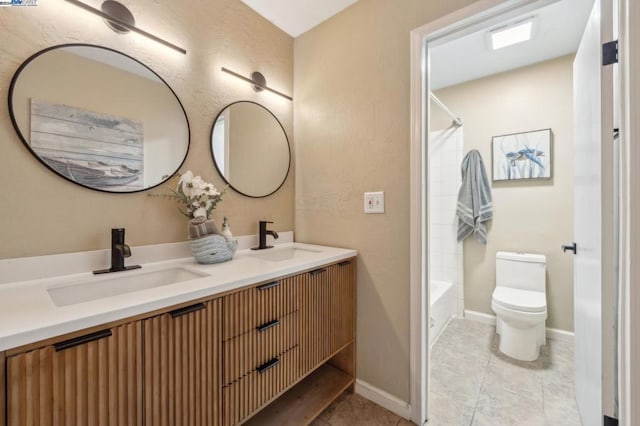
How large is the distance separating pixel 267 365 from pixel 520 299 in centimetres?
205

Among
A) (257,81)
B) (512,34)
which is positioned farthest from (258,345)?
(512,34)

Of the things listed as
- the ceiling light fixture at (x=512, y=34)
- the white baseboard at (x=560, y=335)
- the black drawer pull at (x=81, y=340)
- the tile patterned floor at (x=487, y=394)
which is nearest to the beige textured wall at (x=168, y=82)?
the black drawer pull at (x=81, y=340)

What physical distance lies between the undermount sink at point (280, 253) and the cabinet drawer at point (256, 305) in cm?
43

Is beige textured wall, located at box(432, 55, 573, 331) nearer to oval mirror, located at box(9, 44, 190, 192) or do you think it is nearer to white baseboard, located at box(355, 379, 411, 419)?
white baseboard, located at box(355, 379, 411, 419)

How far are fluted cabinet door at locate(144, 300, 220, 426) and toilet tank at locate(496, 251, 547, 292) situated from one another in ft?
8.20

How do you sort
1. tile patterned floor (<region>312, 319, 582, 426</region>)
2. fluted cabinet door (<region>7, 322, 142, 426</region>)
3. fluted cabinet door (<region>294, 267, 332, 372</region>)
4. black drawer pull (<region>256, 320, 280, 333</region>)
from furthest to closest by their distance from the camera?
tile patterned floor (<region>312, 319, 582, 426</region>) < fluted cabinet door (<region>294, 267, 332, 372</region>) < black drawer pull (<region>256, 320, 280, 333</region>) < fluted cabinet door (<region>7, 322, 142, 426</region>)

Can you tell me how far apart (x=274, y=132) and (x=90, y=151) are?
1.07 meters

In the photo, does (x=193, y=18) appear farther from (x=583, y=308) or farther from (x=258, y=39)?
(x=583, y=308)

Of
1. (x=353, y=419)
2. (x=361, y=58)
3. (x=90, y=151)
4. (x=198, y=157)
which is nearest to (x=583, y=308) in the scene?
(x=353, y=419)

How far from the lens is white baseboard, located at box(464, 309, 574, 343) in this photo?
225 cm

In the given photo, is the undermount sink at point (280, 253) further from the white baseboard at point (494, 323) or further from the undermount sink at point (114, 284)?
the white baseboard at point (494, 323)

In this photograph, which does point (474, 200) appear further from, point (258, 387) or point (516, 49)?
point (258, 387)

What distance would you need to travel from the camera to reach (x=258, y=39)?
1799 mm
